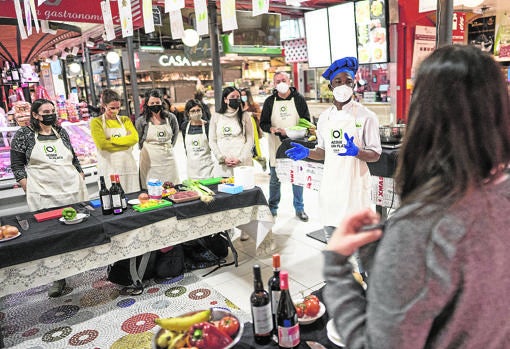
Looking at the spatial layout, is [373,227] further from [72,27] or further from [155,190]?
[72,27]

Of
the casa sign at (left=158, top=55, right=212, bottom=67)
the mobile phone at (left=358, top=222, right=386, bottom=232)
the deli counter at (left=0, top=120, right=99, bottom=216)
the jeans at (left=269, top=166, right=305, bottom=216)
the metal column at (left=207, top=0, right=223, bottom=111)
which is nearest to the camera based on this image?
the mobile phone at (left=358, top=222, right=386, bottom=232)

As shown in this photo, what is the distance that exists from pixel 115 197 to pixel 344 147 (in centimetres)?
177

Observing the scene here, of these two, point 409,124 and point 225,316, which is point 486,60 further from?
point 225,316

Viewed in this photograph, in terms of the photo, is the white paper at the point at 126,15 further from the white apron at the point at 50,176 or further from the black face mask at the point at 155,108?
the white apron at the point at 50,176

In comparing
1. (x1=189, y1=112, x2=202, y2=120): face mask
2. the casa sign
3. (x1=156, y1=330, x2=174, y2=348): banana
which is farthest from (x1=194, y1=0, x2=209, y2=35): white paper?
the casa sign

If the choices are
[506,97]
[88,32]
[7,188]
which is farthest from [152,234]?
[88,32]

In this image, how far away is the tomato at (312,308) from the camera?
1.50 m

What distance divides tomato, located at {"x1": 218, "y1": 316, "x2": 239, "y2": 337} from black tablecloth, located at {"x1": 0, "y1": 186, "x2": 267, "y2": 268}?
1.78 meters

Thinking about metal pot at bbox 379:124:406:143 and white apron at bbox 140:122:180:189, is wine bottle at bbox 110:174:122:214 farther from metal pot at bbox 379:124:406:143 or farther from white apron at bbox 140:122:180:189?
metal pot at bbox 379:124:406:143

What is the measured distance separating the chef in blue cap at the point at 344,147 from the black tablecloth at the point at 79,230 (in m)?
0.96

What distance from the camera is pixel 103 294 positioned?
3.50 meters

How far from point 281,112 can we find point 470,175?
4.22 meters

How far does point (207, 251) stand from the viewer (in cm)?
400

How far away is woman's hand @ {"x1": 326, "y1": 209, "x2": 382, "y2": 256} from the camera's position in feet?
2.82
